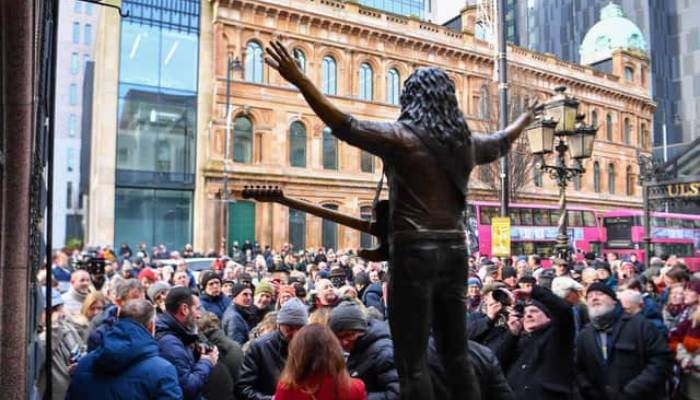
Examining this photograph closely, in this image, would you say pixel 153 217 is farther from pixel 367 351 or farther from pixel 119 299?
pixel 367 351

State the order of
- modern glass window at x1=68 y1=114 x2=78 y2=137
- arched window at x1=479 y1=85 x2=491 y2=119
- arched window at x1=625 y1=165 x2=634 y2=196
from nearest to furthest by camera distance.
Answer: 1. arched window at x1=479 y1=85 x2=491 y2=119
2. arched window at x1=625 y1=165 x2=634 y2=196
3. modern glass window at x1=68 y1=114 x2=78 y2=137

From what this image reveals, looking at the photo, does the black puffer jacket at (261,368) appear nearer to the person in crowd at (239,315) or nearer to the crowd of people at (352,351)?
the crowd of people at (352,351)

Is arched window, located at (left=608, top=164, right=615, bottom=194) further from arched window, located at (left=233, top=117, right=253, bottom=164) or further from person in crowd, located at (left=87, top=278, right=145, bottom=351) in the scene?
person in crowd, located at (left=87, top=278, right=145, bottom=351)

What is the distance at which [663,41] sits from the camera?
6981cm

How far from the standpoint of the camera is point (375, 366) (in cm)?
387

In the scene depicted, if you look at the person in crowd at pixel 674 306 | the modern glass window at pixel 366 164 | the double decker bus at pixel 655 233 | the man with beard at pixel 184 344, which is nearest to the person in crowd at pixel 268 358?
the man with beard at pixel 184 344

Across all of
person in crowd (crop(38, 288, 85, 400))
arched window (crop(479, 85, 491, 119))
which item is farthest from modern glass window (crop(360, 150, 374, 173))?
person in crowd (crop(38, 288, 85, 400))

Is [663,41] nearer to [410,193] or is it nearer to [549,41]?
[549,41]

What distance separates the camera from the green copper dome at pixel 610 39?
169ft

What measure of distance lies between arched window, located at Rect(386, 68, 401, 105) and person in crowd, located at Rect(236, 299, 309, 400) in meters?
33.8

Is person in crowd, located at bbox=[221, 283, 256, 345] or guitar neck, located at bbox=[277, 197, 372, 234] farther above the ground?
guitar neck, located at bbox=[277, 197, 372, 234]

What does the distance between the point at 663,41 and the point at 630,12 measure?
4923mm

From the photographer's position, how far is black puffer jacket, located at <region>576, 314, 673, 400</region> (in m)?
4.77

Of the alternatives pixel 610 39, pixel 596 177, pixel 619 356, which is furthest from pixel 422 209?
pixel 610 39
